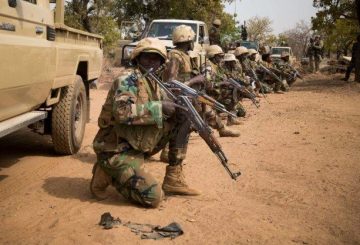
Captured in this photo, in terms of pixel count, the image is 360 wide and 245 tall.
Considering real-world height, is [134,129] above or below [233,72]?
below

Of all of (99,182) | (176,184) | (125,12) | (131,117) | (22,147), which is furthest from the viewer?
(125,12)

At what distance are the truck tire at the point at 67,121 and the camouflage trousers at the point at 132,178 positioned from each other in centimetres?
154

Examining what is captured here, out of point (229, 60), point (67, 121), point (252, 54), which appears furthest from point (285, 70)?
point (67, 121)

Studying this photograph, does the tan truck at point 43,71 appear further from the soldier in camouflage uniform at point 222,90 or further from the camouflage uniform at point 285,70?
the camouflage uniform at point 285,70

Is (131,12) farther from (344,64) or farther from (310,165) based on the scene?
(310,165)

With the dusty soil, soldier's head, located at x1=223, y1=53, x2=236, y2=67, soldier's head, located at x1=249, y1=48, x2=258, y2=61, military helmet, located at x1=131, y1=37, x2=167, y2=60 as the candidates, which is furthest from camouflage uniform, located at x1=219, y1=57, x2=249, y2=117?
military helmet, located at x1=131, y1=37, x2=167, y2=60

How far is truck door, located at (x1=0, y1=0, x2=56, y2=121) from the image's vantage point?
3.51m

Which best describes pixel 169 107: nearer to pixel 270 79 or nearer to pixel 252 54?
pixel 252 54

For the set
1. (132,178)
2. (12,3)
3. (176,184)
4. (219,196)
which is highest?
(12,3)

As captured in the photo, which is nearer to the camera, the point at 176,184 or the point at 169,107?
the point at 169,107

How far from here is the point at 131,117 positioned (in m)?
3.54

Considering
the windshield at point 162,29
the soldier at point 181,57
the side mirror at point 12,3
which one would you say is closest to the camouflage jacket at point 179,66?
the soldier at point 181,57

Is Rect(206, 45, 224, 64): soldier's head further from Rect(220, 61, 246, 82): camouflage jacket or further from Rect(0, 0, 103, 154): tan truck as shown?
Rect(0, 0, 103, 154): tan truck

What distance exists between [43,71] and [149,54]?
1.16 meters
